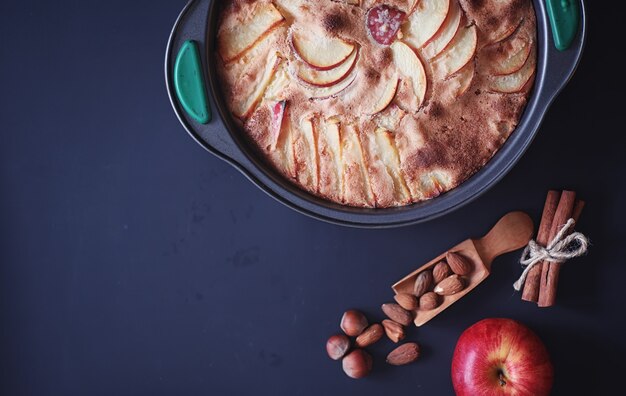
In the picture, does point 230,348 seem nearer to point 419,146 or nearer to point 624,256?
point 419,146

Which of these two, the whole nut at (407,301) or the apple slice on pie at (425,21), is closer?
the apple slice on pie at (425,21)

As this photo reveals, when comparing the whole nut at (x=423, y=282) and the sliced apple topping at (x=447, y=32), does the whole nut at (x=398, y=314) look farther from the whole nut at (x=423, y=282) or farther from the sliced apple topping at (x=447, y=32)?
the sliced apple topping at (x=447, y=32)

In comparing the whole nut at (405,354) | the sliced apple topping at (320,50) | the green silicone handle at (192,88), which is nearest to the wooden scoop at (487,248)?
the whole nut at (405,354)

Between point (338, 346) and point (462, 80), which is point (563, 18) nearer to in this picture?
point (462, 80)

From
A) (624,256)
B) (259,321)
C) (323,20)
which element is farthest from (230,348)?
(624,256)

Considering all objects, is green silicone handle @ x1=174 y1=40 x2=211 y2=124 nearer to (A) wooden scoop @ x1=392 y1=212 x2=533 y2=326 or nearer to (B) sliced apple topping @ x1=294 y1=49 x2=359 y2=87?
(B) sliced apple topping @ x1=294 y1=49 x2=359 y2=87

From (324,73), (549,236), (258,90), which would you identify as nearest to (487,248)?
(549,236)

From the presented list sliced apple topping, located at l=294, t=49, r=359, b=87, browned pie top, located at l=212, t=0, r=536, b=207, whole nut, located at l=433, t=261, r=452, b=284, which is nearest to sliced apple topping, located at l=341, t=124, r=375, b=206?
browned pie top, located at l=212, t=0, r=536, b=207
